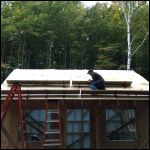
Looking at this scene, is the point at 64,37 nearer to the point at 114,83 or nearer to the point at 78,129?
the point at 78,129

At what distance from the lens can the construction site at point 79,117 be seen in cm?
931

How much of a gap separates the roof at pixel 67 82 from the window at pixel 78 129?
1.01 metres

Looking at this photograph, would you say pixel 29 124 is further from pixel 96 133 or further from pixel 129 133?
pixel 129 133

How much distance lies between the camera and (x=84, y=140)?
10.5 m

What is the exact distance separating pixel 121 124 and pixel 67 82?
2368 mm

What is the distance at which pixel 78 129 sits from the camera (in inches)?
416

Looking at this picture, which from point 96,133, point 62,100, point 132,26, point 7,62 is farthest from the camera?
point 7,62

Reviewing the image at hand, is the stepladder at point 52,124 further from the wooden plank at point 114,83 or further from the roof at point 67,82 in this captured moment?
the wooden plank at point 114,83

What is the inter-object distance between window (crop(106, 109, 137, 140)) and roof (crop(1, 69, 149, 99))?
0.92m

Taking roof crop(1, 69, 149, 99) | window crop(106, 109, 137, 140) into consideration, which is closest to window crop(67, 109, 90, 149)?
window crop(106, 109, 137, 140)

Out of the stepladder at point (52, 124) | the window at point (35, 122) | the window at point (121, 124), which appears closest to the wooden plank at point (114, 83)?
the stepladder at point (52, 124)

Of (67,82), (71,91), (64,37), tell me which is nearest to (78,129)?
(67,82)

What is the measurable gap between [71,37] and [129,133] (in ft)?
62.4

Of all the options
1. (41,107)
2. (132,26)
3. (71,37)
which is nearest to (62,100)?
(41,107)
